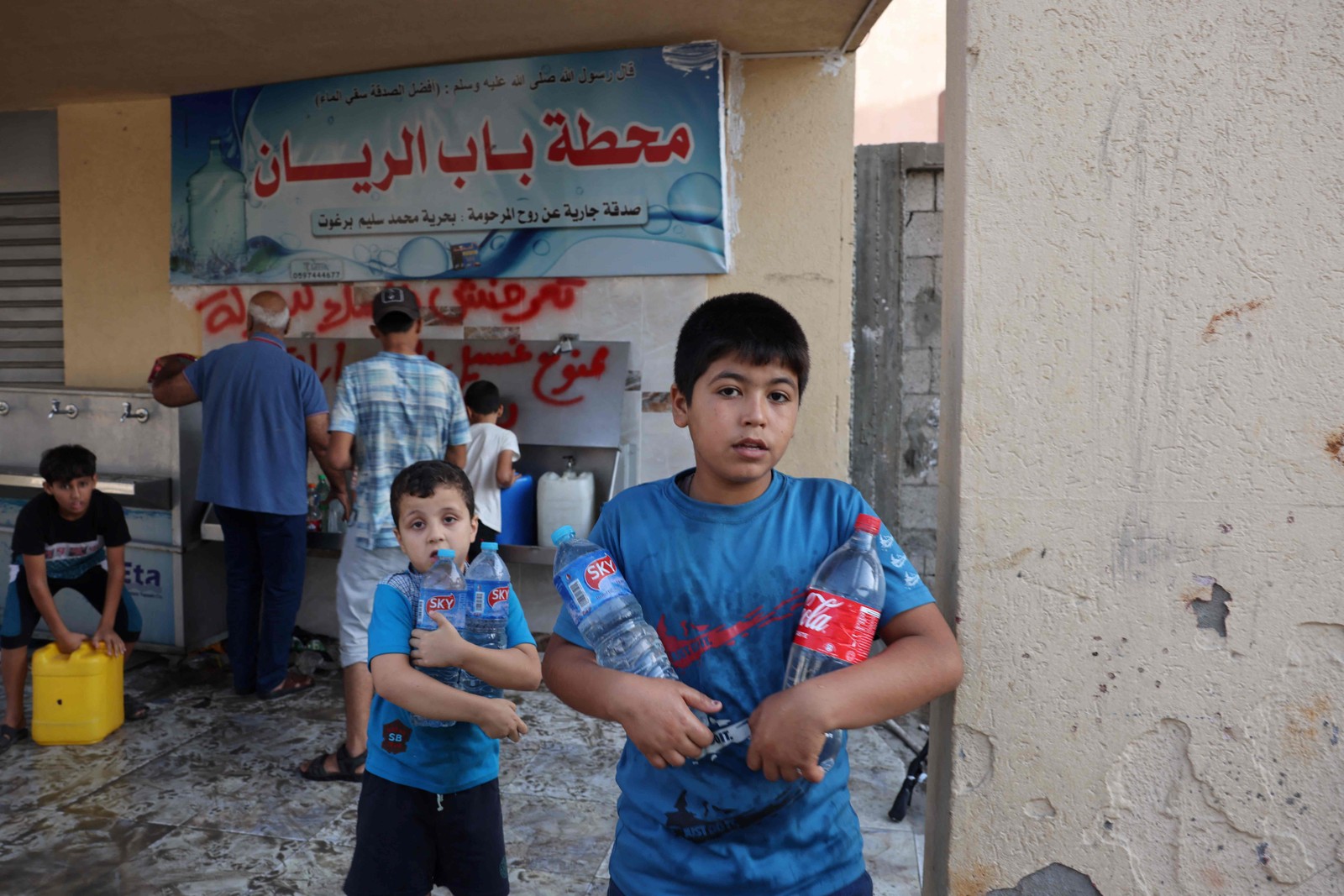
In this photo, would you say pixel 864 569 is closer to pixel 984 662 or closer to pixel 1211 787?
pixel 984 662

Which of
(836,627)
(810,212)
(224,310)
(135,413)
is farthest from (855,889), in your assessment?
(224,310)

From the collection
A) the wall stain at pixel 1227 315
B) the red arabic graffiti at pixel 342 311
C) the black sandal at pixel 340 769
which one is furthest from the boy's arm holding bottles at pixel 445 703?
the red arabic graffiti at pixel 342 311

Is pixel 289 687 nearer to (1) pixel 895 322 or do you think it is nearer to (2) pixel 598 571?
(1) pixel 895 322

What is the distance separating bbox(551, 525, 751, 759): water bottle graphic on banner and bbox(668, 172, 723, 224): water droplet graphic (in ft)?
11.7

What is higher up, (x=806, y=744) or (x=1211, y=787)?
(x=806, y=744)

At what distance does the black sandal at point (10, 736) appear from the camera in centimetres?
379

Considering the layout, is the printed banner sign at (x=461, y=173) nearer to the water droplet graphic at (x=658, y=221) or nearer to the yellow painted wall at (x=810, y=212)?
the water droplet graphic at (x=658, y=221)

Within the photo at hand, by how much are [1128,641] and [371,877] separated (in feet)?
5.28

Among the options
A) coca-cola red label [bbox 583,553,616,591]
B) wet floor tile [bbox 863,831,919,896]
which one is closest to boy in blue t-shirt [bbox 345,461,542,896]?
coca-cola red label [bbox 583,553,616,591]

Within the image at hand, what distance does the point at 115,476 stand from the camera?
4.91 meters

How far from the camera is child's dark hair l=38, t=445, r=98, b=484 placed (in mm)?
3760

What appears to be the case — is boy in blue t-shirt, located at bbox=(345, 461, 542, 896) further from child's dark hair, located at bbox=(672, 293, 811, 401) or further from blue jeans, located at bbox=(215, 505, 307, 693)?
blue jeans, located at bbox=(215, 505, 307, 693)

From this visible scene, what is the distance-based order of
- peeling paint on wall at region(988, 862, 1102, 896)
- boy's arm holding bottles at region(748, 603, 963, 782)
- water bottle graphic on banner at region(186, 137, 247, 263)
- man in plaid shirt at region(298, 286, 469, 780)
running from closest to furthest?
boy's arm holding bottles at region(748, 603, 963, 782) < peeling paint on wall at region(988, 862, 1102, 896) < man in plaid shirt at region(298, 286, 469, 780) < water bottle graphic on banner at region(186, 137, 247, 263)

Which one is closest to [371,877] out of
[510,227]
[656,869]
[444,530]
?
[444,530]
